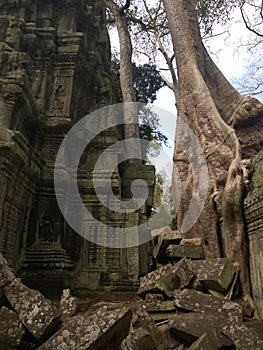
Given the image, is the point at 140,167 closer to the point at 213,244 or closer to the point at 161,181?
the point at 213,244

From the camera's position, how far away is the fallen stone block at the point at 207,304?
2609 millimetres

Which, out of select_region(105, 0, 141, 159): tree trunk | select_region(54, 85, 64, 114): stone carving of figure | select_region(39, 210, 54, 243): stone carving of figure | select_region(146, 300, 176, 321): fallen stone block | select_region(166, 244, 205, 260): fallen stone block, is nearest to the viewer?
select_region(146, 300, 176, 321): fallen stone block

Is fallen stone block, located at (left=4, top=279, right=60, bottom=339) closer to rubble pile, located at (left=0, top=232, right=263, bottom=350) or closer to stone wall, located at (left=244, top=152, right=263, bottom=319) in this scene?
rubble pile, located at (left=0, top=232, right=263, bottom=350)

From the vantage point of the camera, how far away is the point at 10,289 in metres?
2.52

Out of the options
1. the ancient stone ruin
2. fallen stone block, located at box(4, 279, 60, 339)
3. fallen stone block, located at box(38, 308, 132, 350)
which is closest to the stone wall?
the ancient stone ruin

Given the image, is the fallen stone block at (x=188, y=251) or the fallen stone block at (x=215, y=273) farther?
the fallen stone block at (x=188, y=251)

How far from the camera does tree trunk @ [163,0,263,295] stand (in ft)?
11.7

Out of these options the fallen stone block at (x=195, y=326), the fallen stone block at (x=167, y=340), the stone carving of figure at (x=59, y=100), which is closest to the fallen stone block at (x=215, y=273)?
the fallen stone block at (x=195, y=326)

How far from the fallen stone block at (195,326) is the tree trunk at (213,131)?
0.82 metres

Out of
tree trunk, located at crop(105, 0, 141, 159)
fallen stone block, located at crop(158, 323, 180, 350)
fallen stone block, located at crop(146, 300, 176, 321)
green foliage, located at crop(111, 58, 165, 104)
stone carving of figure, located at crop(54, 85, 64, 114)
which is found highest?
green foliage, located at crop(111, 58, 165, 104)

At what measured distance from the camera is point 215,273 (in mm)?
3082

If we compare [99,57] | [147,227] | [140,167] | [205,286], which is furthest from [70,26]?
[205,286]

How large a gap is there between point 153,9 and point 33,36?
9.73 m

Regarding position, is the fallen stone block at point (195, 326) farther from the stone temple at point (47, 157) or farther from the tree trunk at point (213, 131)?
the stone temple at point (47, 157)
